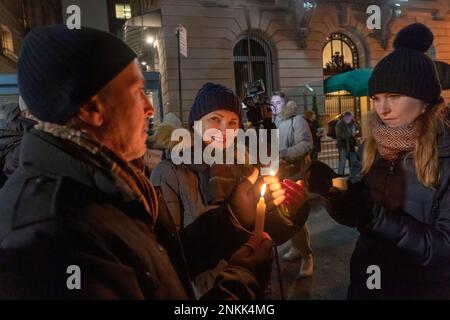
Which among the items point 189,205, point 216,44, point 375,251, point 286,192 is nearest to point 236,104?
point 189,205

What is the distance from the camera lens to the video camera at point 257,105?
3.17m

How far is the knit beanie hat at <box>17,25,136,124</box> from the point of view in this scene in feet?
3.41

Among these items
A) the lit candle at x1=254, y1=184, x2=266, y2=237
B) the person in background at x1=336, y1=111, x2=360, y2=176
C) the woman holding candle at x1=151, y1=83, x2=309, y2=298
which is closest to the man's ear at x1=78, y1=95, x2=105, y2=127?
the lit candle at x1=254, y1=184, x2=266, y2=237

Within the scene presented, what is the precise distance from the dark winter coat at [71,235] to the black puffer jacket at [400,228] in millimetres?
943

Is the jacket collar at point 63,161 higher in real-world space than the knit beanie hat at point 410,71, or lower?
lower

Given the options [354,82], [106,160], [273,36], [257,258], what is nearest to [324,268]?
[257,258]

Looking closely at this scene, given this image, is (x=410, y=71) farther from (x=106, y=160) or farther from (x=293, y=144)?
(x=293, y=144)

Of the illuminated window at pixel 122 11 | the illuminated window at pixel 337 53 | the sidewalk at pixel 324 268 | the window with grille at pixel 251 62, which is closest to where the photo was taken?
the sidewalk at pixel 324 268

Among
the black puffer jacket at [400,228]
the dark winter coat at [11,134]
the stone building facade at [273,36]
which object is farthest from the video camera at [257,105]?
the stone building facade at [273,36]

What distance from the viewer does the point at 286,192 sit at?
1.73 meters

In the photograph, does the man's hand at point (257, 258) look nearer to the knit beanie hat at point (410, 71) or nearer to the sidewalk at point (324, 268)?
the knit beanie hat at point (410, 71)

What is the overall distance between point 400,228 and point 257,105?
1.87 metres

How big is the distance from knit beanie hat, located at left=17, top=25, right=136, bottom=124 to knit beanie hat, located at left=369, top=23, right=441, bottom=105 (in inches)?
62.0

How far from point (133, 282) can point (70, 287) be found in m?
0.16
